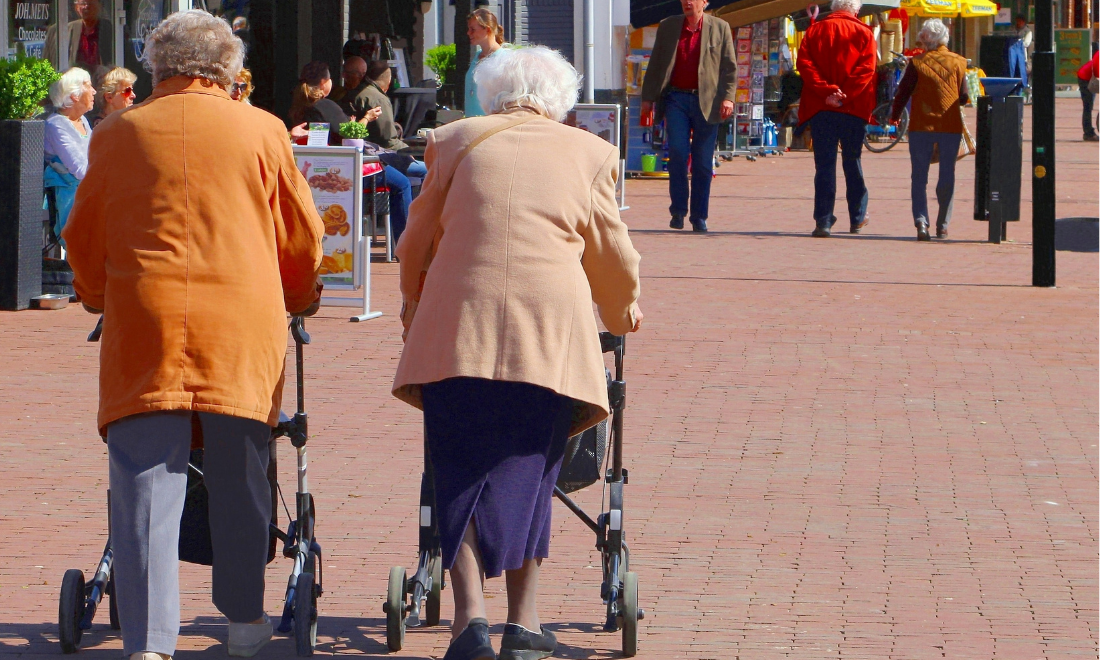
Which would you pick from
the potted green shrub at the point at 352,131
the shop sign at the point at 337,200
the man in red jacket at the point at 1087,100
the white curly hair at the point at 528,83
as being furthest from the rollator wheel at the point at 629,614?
the man in red jacket at the point at 1087,100

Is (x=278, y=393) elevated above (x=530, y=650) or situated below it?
above

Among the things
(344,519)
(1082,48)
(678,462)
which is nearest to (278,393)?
(344,519)

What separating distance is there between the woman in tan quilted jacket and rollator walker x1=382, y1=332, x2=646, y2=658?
9.59 meters

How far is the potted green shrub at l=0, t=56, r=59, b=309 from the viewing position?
10039 millimetres

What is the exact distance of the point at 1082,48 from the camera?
48500 mm

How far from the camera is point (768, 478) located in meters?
6.34

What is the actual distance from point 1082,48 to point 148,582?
48.3 metres

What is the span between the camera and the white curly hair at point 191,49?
402 cm

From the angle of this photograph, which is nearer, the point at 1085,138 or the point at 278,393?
the point at 278,393

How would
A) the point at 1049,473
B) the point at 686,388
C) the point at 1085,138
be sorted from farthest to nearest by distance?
the point at 1085,138
the point at 686,388
the point at 1049,473

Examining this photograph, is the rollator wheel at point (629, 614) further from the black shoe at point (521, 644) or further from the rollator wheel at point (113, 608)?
the rollator wheel at point (113, 608)

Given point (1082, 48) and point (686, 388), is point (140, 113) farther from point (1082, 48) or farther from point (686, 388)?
point (1082, 48)

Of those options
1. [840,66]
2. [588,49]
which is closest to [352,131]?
[840,66]

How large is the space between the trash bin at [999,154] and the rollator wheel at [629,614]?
9664mm
